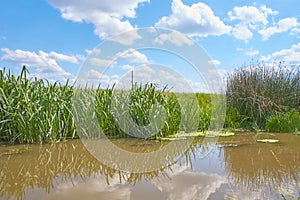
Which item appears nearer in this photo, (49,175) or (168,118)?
(49,175)

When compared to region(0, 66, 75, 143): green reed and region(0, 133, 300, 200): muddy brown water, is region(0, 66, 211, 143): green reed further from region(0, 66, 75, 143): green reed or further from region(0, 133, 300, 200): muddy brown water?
region(0, 133, 300, 200): muddy brown water

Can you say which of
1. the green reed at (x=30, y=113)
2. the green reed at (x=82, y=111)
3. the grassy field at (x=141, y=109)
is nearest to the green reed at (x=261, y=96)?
the grassy field at (x=141, y=109)

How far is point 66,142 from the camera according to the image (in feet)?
15.5

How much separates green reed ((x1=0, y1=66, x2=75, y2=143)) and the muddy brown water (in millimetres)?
257

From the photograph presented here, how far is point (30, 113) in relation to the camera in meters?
4.48

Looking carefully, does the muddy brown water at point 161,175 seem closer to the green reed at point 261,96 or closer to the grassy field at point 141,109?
the grassy field at point 141,109

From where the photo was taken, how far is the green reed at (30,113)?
4.48 m

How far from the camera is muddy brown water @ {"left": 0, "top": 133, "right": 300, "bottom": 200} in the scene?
2.37 meters

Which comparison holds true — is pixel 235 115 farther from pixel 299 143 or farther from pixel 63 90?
pixel 63 90

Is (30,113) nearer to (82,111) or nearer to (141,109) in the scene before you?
(82,111)

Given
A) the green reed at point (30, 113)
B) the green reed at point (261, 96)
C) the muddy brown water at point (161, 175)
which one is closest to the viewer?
the muddy brown water at point (161, 175)

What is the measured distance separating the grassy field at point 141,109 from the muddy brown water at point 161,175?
1.34 ft

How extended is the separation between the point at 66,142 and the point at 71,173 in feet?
5.87

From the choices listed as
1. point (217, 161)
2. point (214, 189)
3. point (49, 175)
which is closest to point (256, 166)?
point (217, 161)
